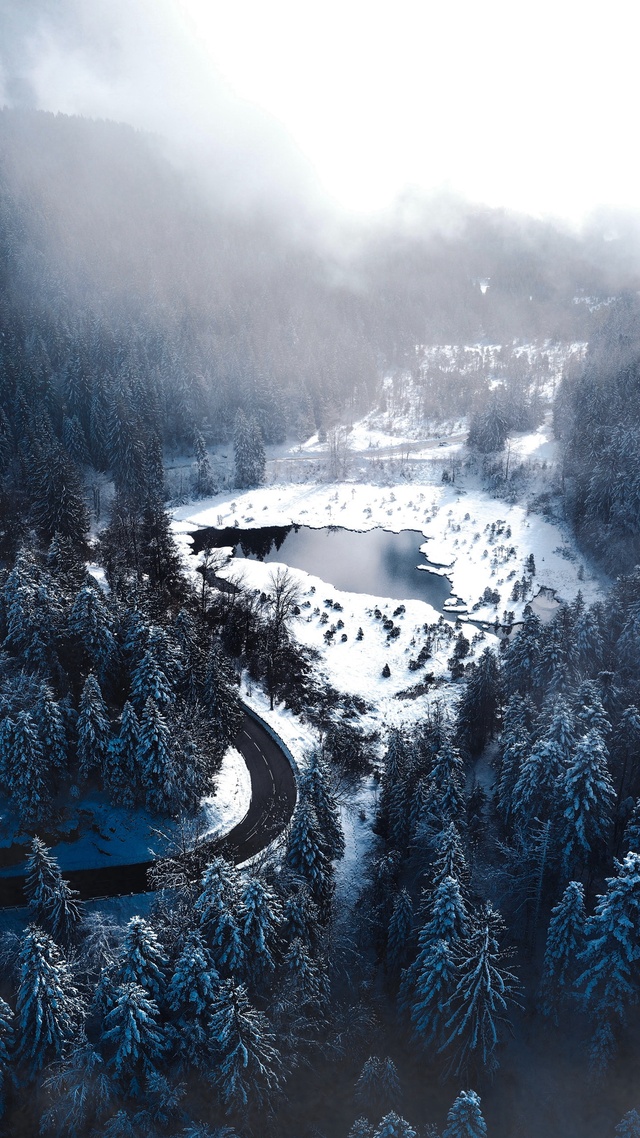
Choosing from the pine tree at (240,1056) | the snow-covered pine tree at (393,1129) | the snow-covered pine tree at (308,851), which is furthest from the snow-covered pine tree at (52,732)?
the snow-covered pine tree at (393,1129)

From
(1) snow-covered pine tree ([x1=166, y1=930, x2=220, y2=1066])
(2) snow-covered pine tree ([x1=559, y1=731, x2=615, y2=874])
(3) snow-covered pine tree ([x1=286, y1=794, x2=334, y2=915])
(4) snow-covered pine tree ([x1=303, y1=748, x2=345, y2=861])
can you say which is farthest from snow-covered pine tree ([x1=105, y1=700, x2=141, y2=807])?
(2) snow-covered pine tree ([x1=559, y1=731, x2=615, y2=874])

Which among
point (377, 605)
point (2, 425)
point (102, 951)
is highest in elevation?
point (2, 425)

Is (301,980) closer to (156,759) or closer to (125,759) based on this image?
(156,759)

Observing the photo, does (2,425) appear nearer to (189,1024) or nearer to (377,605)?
Result: (377,605)

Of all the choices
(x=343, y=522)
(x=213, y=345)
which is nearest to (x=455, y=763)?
(x=343, y=522)

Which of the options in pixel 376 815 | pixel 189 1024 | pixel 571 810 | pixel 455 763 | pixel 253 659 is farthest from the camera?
pixel 253 659

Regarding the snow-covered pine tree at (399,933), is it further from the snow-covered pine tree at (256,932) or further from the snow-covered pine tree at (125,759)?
the snow-covered pine tree at (125,759)
